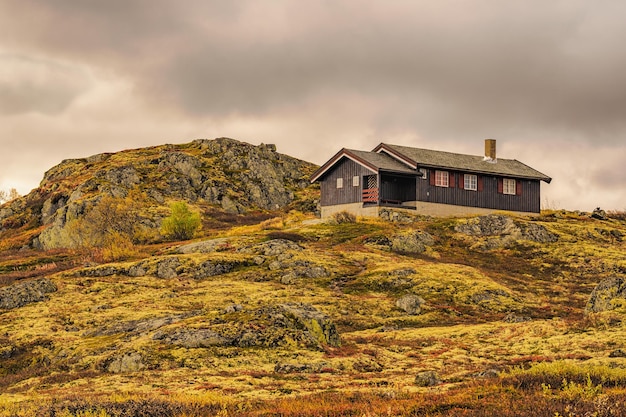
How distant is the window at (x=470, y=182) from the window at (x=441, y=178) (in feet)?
8.36

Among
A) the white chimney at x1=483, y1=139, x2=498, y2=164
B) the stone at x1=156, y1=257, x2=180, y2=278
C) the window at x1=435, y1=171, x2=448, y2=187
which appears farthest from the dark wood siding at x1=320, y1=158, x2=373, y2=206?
the stone at x1=156, y1=257, x2=180, y2=278

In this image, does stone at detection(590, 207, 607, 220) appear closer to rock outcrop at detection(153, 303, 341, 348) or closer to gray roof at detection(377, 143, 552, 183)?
gray roof at detection(377, 143, 552, 183)

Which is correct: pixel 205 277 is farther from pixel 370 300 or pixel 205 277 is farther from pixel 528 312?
pixel 528 312

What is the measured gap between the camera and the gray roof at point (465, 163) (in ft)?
246

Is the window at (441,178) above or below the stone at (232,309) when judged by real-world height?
above

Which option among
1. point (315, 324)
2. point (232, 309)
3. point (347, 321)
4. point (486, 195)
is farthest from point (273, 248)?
point (486, 195)

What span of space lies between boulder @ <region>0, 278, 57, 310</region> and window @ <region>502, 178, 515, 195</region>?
5346 cm

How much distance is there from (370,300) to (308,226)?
27828 millimetres

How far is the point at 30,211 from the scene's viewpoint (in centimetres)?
11481

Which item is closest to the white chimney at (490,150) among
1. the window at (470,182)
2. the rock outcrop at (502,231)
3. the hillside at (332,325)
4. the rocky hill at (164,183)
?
the window at (470,182)

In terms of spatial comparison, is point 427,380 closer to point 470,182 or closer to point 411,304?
point 411,304

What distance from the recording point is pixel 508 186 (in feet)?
260

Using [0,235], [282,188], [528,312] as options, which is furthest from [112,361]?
[282,188]

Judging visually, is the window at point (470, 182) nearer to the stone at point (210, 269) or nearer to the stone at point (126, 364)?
the stone at point (210, 269)
